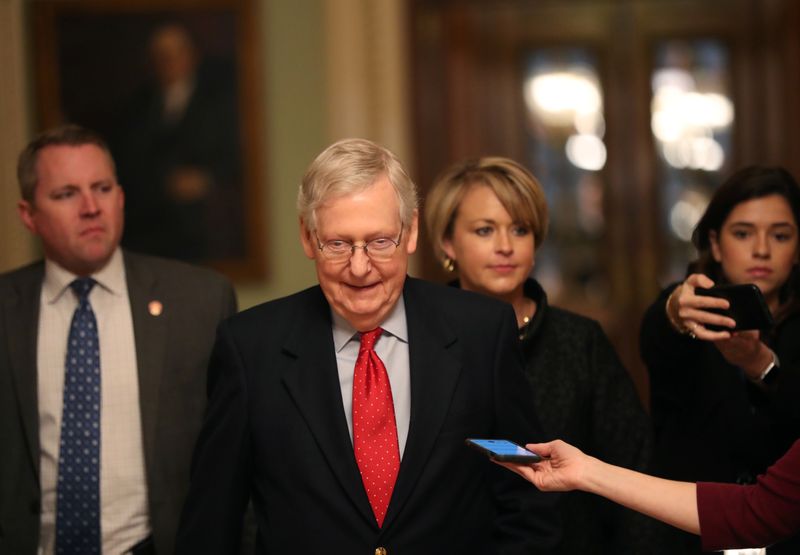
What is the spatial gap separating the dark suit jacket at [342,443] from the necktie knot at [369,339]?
0.08 m

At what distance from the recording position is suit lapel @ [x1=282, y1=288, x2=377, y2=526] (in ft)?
7.68

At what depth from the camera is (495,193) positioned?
315 cm

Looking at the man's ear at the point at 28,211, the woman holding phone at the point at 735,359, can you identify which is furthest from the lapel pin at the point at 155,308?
the woman holding phone at the point at 735,359

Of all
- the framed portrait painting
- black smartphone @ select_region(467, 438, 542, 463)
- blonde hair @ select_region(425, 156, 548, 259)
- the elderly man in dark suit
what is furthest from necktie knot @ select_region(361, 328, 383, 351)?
the framed portrait painting

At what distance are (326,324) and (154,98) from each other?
14.4 ft

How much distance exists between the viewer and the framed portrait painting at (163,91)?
6449 millimetres

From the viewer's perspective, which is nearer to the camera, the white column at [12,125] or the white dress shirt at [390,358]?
the white dress shirt at [390,358]

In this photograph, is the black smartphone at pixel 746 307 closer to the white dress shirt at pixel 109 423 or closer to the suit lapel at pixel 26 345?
the white dress shirt at pixel 109 423

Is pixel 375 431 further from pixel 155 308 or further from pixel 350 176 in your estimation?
pixel 155 308

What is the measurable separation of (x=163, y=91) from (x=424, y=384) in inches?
180

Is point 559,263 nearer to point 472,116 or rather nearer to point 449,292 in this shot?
point 472,116

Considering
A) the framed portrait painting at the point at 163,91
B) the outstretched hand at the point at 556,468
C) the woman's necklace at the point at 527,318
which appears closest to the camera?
the outstretched hand at the point at 556,468

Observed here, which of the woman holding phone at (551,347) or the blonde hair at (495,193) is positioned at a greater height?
the blonde hair at (495,193)

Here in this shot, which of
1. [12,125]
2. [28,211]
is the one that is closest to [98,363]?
[28,211]
